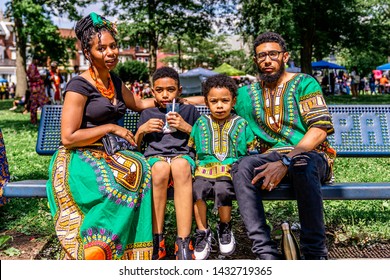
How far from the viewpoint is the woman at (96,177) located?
3260 mm

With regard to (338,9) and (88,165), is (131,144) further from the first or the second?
(338,9)

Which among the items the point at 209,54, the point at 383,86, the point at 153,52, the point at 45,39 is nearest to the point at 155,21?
the point at 153,52

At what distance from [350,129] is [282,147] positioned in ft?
3.45

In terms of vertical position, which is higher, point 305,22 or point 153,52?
point 305,22

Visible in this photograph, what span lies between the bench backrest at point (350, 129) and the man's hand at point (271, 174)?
4.11 ft

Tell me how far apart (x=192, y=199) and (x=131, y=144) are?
59 centimetres

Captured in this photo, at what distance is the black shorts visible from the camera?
134 inches

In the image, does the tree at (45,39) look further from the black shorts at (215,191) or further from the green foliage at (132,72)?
the green foliage at (132,72)

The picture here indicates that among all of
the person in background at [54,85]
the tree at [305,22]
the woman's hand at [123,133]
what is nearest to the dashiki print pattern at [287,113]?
the woman's hand at [123,133]

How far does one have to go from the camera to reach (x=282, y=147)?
3686 mm

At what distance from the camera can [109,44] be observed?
11.8 feet

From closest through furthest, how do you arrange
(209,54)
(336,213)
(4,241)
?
(4,241), (336,213), (209,54)

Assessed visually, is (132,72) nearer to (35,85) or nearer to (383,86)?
(383,86)

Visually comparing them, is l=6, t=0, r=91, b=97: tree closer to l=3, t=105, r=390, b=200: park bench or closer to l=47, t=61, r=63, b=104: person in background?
l=47, t=61, r=63, b=104: person in background
